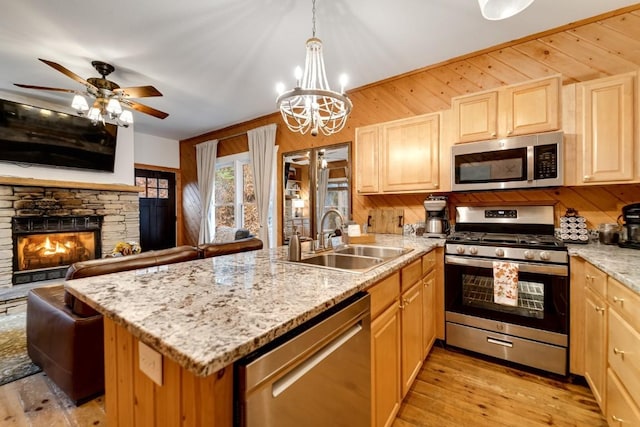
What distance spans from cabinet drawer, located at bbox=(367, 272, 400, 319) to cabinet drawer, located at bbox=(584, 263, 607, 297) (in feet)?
3.80

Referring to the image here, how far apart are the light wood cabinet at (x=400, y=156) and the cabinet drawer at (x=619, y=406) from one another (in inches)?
67.8

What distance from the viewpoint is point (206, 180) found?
5270 mm

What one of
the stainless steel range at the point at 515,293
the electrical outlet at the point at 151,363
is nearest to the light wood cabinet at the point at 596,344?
the stainless steel range at the point at 515,293

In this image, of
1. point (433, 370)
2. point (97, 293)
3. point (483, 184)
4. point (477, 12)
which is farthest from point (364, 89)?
A: point (97, 293)

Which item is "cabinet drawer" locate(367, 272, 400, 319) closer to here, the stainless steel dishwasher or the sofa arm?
the stainless steel dishwasher

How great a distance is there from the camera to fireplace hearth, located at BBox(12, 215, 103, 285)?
3.71 meters

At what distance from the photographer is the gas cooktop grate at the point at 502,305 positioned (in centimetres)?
208

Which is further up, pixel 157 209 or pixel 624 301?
pixel 157 209

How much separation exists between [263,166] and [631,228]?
13.2 ft

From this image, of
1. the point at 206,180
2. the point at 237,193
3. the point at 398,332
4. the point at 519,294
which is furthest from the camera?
the point at 206,180

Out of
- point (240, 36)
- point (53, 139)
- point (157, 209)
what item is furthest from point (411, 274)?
point (157, 209)

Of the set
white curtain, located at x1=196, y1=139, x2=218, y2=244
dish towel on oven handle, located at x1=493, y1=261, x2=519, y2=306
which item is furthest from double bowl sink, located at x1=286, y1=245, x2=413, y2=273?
white curtain, located at x1=196, y1=139, x2=218, y2=244

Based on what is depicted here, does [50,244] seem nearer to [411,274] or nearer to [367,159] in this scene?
[367,159]

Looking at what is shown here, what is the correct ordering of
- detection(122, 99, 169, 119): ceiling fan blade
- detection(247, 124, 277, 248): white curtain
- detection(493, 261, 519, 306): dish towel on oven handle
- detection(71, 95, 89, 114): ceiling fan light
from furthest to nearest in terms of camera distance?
detection(247, 124, 277, 248): white curtain < detection(122, 99, 169, 119): ceiling fan blade < detection(71, 95, 89, 114): ceiling fan light < detection(493, 261, 519, 306): dish towel on oven handle
